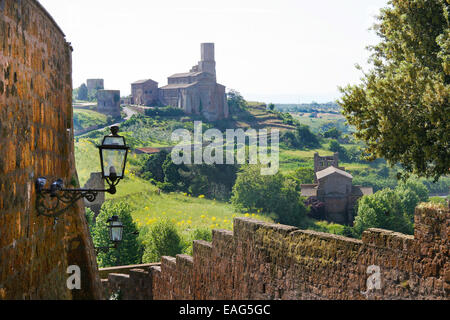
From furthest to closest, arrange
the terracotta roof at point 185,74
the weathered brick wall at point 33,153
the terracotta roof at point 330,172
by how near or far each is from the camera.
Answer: the terracotta roof at point 185,74, the terracotta roof at point 330,172, the weathered brick wall at point 33,153

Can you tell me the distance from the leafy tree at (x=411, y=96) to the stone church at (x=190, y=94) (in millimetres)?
93623

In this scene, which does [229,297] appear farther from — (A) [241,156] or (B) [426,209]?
(A) [241,156]

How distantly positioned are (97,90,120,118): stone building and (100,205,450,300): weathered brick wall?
308 ft

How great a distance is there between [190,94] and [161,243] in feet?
247

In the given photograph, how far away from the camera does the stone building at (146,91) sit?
111500mm

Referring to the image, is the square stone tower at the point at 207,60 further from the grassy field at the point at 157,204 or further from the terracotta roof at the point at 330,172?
the terracotta roof at the point at 330,172

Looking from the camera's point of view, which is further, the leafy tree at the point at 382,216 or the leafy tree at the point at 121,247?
the leafy tree at the point at 382,216

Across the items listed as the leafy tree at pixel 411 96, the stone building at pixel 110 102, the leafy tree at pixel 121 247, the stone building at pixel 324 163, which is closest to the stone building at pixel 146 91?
the stone building at pixel 110 102

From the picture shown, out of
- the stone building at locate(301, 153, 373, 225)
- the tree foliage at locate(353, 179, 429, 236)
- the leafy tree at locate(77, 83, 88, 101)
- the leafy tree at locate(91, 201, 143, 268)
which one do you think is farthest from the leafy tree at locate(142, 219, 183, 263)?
the leafy tree at locate(77, 83, 88, 101)

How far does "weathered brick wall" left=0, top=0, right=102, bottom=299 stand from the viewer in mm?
5023
